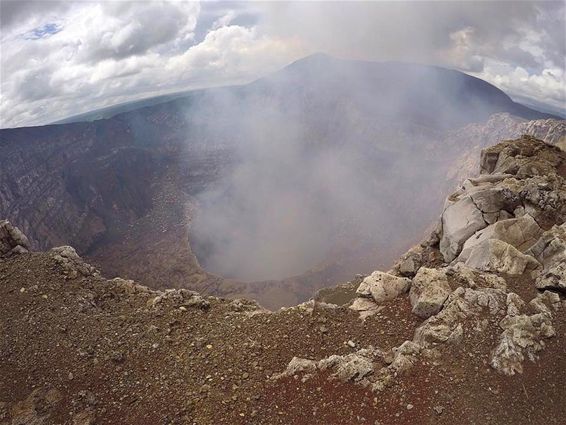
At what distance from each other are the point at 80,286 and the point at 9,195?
158384 millimetres

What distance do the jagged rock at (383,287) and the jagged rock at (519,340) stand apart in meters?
6.80

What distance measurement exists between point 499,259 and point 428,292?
18.3ft

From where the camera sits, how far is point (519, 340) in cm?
1894

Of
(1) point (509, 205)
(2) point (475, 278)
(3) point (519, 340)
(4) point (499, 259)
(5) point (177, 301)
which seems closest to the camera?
(3) point (519, 340)

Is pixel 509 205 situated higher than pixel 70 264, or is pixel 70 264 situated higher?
pixel 509 205

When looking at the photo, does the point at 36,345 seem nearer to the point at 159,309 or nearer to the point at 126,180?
the point at 159,309

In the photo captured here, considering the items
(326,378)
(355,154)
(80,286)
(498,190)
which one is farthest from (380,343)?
(355,154)

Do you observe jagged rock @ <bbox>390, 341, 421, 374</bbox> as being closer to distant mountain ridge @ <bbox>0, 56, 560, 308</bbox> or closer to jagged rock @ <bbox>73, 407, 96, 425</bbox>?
jagged rock @ <bbox>73, 407, 96, 425</bbox>

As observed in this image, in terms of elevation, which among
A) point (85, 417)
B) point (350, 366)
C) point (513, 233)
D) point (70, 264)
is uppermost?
point (513, 233)

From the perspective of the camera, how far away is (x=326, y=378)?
19312 mm

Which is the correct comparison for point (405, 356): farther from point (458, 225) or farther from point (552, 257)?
point (458, 225)

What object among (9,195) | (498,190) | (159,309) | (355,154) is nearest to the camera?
(159,309)

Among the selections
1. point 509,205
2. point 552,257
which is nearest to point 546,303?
point 552,257

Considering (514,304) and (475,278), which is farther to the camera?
(475,278)
